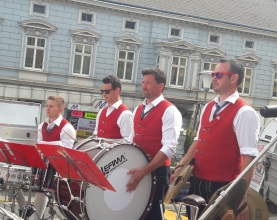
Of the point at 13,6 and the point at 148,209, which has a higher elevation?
the point at 13,6

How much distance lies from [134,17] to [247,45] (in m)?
7.15

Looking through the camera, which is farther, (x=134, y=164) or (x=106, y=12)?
(x=106, y=12)

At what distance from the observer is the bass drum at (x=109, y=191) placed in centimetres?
496

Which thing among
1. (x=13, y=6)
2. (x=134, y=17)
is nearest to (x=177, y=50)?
(x=134, y=17)

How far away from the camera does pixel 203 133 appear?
4.84 m

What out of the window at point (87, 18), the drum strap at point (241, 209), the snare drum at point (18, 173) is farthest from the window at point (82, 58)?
the drum strap at point (241, 209)

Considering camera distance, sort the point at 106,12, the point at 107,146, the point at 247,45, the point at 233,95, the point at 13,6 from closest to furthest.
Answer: the point at 233,95, the point at 107,146, the point at 13,6, the point at 106,12, the point at 247,45

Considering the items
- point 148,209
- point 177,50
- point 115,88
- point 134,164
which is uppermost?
point 177,50

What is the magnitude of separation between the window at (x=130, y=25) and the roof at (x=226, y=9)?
86cm

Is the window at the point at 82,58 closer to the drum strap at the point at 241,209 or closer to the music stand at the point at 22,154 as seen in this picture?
the music stand at the point at 22,154

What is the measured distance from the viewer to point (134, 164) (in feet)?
17.1

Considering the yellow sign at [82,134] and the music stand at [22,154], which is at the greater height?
the music stand at [22,154]

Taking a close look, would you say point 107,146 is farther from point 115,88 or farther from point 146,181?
point 115,88

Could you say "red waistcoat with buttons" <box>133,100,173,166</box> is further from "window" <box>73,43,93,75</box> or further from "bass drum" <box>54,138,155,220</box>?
"window" <box>73,43,93,75</box>
